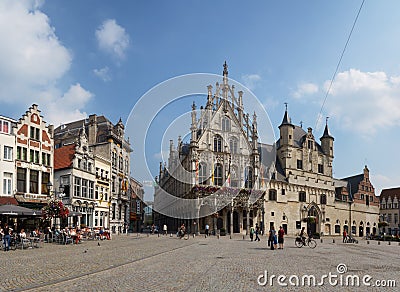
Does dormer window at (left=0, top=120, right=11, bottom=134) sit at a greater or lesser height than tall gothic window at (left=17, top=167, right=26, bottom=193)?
greater

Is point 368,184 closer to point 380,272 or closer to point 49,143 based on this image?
point 49,143

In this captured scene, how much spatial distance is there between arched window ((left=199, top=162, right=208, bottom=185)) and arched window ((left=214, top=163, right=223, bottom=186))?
1.66 meters

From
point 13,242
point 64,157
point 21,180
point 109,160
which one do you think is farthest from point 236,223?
point 13,242

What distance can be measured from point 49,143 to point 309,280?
116ft

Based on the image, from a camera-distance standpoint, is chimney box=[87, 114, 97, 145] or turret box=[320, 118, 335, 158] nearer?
chimney box=[87, 114, 97, 145]

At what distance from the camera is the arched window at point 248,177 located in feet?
215

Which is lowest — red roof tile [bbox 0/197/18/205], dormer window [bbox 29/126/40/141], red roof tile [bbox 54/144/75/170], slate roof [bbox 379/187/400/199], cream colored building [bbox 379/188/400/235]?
cream colored building [bbox 379/188/400/235]

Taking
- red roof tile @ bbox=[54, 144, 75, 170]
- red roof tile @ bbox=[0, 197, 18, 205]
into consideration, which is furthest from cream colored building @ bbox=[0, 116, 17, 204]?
red roof tile @ bbox=[54, 144, 75, 170]

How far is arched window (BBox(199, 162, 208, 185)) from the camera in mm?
62281

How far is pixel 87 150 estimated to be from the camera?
164 ft

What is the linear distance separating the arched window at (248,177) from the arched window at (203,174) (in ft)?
22.7

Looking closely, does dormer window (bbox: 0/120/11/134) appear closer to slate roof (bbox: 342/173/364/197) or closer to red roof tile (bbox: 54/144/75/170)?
red roof tile (bbox: 54/144/75/170)

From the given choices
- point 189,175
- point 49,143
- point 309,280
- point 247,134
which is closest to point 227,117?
point 247,134

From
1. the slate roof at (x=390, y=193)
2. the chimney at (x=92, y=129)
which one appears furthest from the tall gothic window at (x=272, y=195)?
the slate roof at (x=390, y=193)
